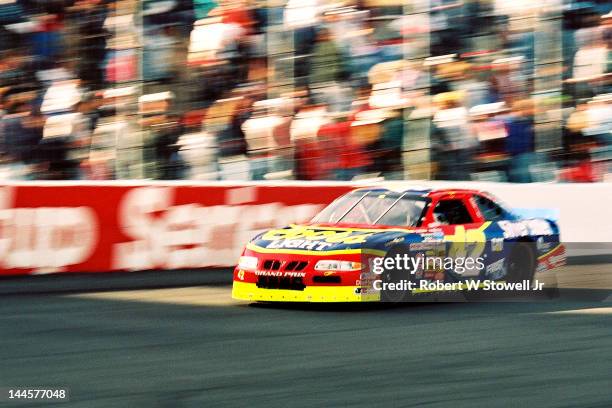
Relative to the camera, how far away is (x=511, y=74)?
53.7 feet

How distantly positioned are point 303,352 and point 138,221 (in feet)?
18.1

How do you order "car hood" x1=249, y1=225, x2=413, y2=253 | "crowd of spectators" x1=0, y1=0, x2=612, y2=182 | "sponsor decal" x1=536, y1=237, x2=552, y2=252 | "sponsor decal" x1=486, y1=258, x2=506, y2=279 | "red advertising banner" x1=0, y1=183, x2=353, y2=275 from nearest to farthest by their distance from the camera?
"car hood" x1=249, y1=225, x2=413, y2=253 < "sponsor decal" x1=486, y1=258, x2=506, y2=279 < "sponsor decal" x1=536, y1=237, x2=552, y2=252 < "red advertising banner" x1=0, y1=183, x2=353, y2=275 < "crowd of spectators" x1=0, y1=0, x2=612, y2=182

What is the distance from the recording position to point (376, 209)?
36.2 ft

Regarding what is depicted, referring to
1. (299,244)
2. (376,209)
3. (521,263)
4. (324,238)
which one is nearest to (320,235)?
(324,238)

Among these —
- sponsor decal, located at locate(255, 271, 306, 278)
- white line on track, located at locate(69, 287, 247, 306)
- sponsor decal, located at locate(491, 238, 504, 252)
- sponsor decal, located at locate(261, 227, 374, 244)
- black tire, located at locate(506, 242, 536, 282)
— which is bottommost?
white line on track, located at locate(69, 287, 247, 306)

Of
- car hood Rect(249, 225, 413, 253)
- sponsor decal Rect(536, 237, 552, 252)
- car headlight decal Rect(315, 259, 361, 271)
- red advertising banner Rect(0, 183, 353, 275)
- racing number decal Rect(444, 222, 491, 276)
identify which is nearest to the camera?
car headlight decal Rect(315, 259, 361, 271)

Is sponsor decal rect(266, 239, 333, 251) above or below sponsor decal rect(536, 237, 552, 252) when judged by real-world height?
above

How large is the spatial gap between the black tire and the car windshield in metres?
1.10

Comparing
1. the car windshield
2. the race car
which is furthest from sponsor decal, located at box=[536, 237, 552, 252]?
the car windshield

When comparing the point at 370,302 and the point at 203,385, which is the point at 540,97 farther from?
the point at 203,385

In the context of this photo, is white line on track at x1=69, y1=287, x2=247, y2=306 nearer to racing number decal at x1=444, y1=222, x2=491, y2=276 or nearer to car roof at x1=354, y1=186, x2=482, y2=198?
car roof at x1=354, y1=186, x2=482, y2=198

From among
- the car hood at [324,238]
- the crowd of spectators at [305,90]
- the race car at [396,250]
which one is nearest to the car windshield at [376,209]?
the race car at [396,250]

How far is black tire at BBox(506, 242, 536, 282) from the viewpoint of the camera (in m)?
11.4

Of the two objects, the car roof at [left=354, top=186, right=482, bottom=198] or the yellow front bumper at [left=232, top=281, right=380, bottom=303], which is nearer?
the yellow front bumper at [left=232, top=281, right=380, bottom=303]
